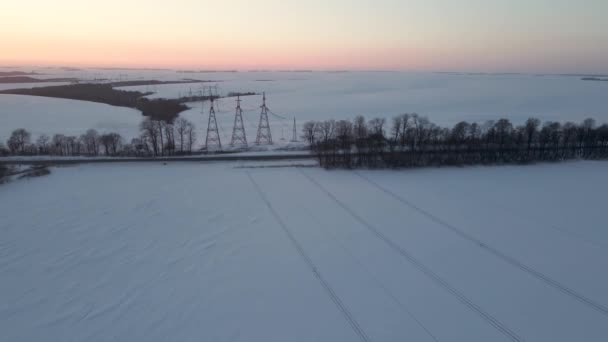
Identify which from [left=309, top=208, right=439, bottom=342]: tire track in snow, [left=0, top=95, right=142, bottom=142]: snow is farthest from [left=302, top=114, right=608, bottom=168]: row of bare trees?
[left=0, top=95, right=142, bottom=142]: snow

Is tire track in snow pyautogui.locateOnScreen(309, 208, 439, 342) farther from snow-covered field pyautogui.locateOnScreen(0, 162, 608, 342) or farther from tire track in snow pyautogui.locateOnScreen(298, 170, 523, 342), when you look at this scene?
tire track in snow pyautogui.locateOnScreen(298, 170, 523, 342)

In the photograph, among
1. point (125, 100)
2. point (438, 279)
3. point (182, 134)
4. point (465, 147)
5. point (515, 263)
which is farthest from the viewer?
point (125, 100)

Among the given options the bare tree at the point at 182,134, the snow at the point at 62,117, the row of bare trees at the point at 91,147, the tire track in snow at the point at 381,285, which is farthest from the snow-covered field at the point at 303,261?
the snow at the point at 62,117

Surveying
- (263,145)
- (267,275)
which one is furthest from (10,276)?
(263,145)

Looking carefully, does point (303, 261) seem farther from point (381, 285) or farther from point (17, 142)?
point (17, 142)

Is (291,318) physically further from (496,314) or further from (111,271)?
(111,271)

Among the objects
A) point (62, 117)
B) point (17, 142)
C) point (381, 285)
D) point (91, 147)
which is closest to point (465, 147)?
point (381, 285)
